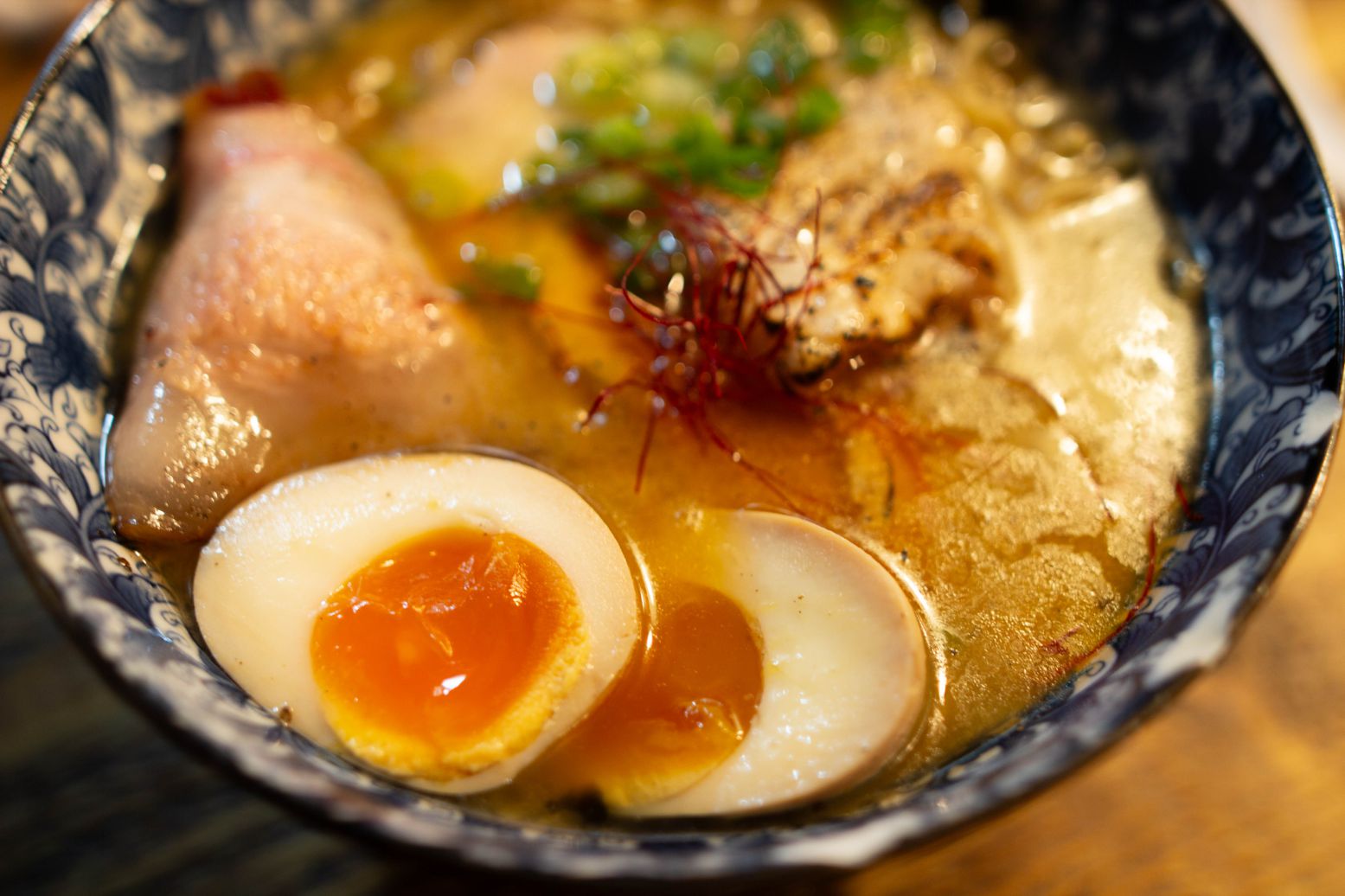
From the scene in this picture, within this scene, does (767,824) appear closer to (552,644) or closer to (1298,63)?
(552,644)

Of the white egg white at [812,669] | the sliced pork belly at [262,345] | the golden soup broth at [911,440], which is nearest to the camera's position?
the white egg white at [812,669]

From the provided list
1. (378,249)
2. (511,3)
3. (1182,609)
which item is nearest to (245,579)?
(378,249)

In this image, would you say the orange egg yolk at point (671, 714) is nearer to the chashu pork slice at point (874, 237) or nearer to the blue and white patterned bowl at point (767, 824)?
the blue and white patterned bowl at point (767, 824)

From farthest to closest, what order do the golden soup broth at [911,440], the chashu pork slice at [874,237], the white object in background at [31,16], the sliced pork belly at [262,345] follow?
the white object in background at [31,16] < the chashu pork slice at [874,237] < the sliced pork belly at [262,345] < the golden soup broth at [911,440]

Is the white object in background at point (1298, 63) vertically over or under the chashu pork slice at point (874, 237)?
over

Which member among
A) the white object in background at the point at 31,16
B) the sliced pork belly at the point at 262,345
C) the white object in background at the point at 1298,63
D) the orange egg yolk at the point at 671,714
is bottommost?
the orange egg yolk at the point at 671,714

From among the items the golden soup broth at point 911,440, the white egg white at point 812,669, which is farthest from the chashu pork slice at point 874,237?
the white egg white at point 812,669

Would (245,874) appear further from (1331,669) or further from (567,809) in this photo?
(1331,669)
